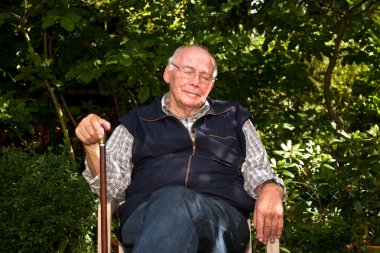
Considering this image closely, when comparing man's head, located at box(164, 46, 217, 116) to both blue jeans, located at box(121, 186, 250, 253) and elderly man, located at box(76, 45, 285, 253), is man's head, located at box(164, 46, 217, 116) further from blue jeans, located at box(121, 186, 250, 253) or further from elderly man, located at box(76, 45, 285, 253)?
blue jeans, located at box(121, 186, 250, 253)

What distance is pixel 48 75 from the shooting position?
460 cm

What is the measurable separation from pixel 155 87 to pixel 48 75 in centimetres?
103

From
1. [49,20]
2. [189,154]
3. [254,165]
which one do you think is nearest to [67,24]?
[49,20]

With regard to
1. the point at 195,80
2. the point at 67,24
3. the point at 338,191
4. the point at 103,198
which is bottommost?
the point at 338,191

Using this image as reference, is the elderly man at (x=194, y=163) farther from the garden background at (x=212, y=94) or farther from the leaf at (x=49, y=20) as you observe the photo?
the leaf at (x=49, y=20)

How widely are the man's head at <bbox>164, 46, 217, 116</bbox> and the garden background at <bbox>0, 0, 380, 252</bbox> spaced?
1.94 feet

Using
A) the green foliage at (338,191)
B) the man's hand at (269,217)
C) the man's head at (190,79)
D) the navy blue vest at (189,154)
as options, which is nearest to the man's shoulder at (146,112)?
the navy blue vest at (189,154)

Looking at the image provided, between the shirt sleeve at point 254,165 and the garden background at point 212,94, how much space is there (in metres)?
0.73

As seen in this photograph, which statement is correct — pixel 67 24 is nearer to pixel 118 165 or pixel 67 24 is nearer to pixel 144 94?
pixel 144 94

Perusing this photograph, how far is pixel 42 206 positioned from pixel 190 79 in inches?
66.7

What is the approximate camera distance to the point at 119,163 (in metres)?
2.85

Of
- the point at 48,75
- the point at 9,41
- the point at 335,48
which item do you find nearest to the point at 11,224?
the point at 48,75

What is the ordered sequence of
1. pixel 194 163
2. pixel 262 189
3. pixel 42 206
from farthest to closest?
pixel 42 206, pixel 194 163, pixel 262 189

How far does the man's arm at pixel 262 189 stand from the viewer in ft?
8.13
